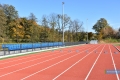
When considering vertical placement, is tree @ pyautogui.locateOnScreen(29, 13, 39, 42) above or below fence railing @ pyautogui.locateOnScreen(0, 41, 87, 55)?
above

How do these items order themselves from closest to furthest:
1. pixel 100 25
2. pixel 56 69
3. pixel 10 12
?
pixel 56 69
pixel 10 12
pixel 100 25

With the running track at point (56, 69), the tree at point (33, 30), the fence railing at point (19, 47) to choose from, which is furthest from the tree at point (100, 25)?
the running track at point (56, 69)

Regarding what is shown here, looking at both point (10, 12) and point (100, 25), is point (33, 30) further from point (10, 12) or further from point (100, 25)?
point (100, 25)

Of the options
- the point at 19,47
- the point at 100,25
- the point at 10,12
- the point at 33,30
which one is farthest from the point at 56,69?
the point at 100,25

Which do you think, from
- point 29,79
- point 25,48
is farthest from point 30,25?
point 29,79

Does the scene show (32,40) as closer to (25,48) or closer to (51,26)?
(51,26)

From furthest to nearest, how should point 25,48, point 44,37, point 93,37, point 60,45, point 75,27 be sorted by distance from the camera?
1. point 93,37
2. point 75,27
3. point 44,37
4. point 60,45
5. point 25,48

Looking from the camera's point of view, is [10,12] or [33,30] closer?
[33,30]

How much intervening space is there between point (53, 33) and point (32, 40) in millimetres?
8461

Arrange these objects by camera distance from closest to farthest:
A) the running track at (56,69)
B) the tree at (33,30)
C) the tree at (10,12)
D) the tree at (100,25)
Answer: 1. the running track at (56,69)
2. the tree at (33,30)
3. the tree at (10,12)
4. the tree at (100,25)

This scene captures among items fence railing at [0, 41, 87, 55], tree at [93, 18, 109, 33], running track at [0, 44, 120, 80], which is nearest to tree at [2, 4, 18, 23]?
fence railing at [0, 41, 87, 55]

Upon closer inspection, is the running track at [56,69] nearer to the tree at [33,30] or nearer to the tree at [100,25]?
the tree at [33,30]

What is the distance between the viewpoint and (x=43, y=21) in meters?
67.0

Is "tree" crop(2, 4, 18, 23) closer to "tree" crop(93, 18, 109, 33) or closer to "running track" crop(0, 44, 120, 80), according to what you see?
"running track" crop(0, 44, 120, 80)
